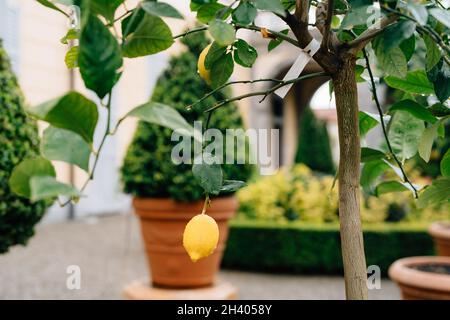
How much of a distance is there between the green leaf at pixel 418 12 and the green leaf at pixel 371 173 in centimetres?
52

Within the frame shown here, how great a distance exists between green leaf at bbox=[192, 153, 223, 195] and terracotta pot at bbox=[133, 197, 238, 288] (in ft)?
7.55

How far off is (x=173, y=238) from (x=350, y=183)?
2342 mm

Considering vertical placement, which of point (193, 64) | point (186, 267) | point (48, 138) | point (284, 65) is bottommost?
point (186, 267)

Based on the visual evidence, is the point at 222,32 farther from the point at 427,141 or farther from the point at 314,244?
the point at 314,244

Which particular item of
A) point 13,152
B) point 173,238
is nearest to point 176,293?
point 173,238

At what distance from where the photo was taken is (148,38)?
0.59 m

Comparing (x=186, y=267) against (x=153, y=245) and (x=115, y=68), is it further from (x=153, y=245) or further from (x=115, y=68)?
(x=115, y=68)

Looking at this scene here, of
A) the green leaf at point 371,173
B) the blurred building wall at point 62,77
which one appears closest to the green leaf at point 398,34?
the green leaf at point 371,173

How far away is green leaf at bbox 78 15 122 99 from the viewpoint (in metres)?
0.49

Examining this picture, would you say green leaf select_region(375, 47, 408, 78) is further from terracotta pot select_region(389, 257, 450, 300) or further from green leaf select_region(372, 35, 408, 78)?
terracotta pot select_region(389, 257, 450, 300)

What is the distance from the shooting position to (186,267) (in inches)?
121

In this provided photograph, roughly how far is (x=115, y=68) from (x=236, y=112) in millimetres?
2871

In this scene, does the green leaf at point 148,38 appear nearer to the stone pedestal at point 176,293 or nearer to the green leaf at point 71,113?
the green leaf at point 71,113

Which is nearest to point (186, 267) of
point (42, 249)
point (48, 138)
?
point (48, 138)
